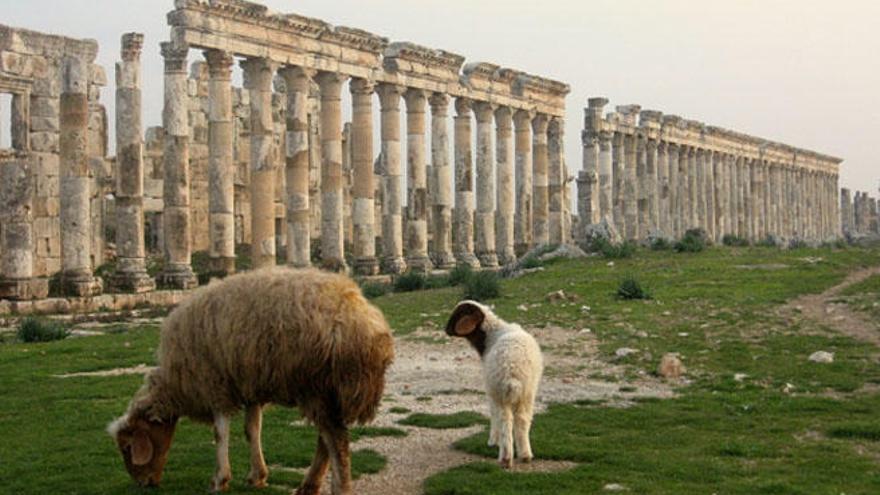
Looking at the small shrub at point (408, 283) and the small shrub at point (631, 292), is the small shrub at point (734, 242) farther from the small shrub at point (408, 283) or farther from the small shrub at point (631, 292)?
the small shrub at point (631, 292)

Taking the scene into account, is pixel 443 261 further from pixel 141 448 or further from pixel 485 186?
pixel 141 448

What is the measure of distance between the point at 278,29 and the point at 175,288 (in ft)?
28.0

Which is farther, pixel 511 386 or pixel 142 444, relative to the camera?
pixel 511 386

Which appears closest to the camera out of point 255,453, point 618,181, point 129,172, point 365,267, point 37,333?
point 255,453

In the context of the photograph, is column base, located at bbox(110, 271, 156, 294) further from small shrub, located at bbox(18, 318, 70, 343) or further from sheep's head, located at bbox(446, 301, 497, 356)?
sheep's head, located at bbox(446, 301, 497, 356)

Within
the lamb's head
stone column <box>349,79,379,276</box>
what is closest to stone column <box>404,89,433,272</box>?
stone column <box>349,79,379,276</box>

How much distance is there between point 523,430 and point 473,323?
130 cm

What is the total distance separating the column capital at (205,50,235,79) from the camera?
29469 mm

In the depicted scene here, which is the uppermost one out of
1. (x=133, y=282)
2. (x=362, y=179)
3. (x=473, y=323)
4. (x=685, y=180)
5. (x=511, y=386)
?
(x=685, y=180)

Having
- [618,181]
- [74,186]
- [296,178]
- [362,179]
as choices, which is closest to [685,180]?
[618,181]

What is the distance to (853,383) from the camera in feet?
48.0

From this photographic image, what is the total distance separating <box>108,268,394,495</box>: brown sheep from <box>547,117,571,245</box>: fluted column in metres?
40.3

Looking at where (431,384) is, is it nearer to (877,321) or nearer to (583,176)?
(877,321)

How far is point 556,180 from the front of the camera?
49312 mm
